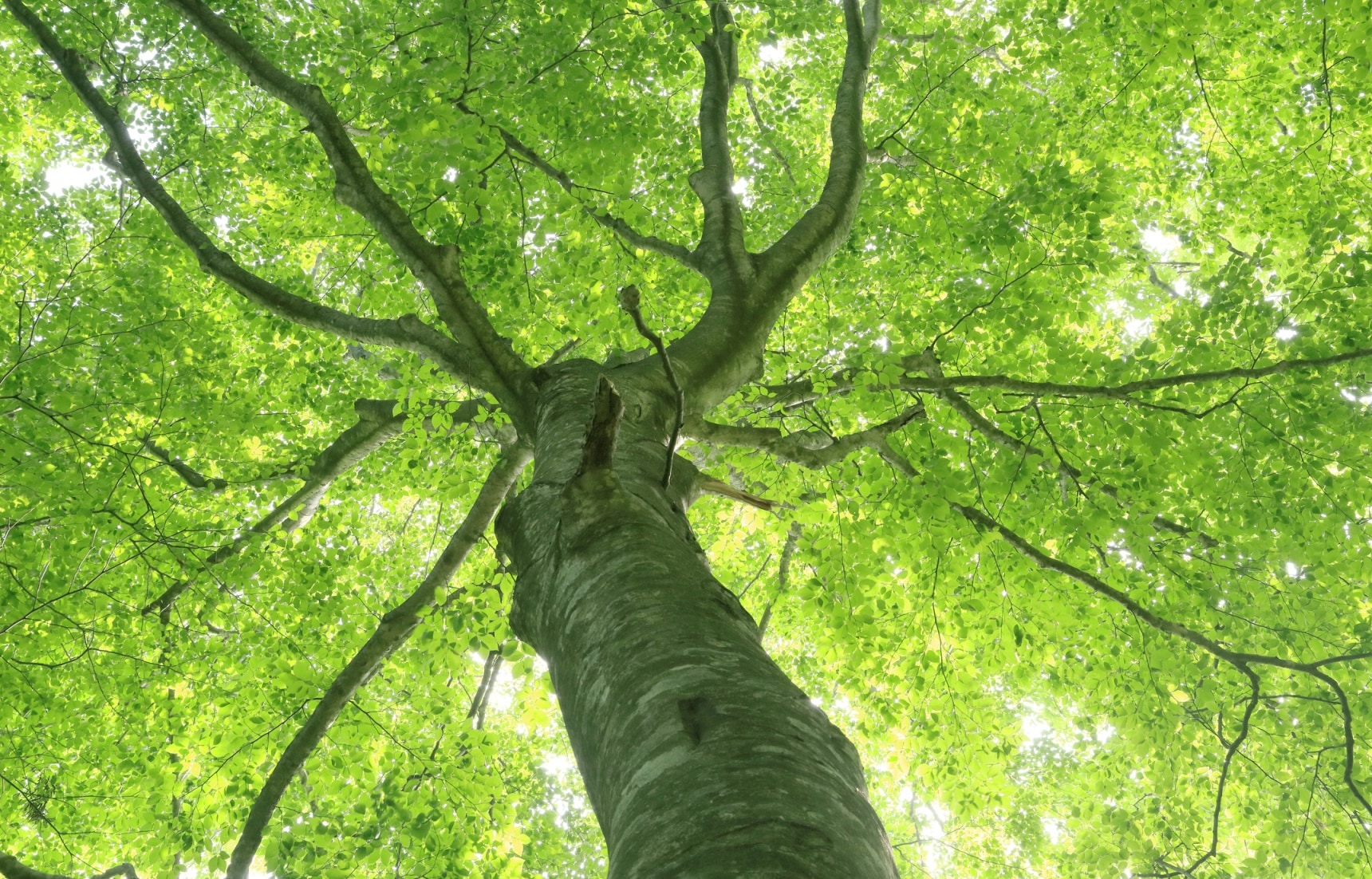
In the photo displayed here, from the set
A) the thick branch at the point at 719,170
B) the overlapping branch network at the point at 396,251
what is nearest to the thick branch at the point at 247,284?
the overlapping branch network at the point at 396,251

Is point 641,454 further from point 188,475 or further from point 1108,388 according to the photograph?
point 188,475

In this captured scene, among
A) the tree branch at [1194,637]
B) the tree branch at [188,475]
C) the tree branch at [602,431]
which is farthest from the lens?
the tree branch at [188,475]

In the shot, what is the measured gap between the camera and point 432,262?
11.8 ft

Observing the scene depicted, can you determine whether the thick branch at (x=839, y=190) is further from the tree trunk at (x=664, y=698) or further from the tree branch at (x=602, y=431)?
the tree branch at (x=602, y=431)

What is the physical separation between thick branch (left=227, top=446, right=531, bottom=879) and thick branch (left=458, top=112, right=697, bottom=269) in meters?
1.57

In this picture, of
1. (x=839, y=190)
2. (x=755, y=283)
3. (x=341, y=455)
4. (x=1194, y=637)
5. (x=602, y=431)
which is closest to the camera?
(x=602, y=431)

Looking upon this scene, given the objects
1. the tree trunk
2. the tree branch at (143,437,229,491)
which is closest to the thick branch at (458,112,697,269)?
the tree trunk

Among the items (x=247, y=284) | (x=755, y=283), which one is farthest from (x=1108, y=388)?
(x=247, y=284)

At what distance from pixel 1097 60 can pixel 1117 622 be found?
5.84 metres

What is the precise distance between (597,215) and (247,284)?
1.99 metres

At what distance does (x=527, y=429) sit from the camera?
3.48 meters

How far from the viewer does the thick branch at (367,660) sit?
3029mm

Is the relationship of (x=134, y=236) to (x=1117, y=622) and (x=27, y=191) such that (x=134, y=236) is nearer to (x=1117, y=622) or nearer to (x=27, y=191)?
(x=27, y=191)

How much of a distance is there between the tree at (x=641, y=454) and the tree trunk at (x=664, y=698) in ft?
0.06
